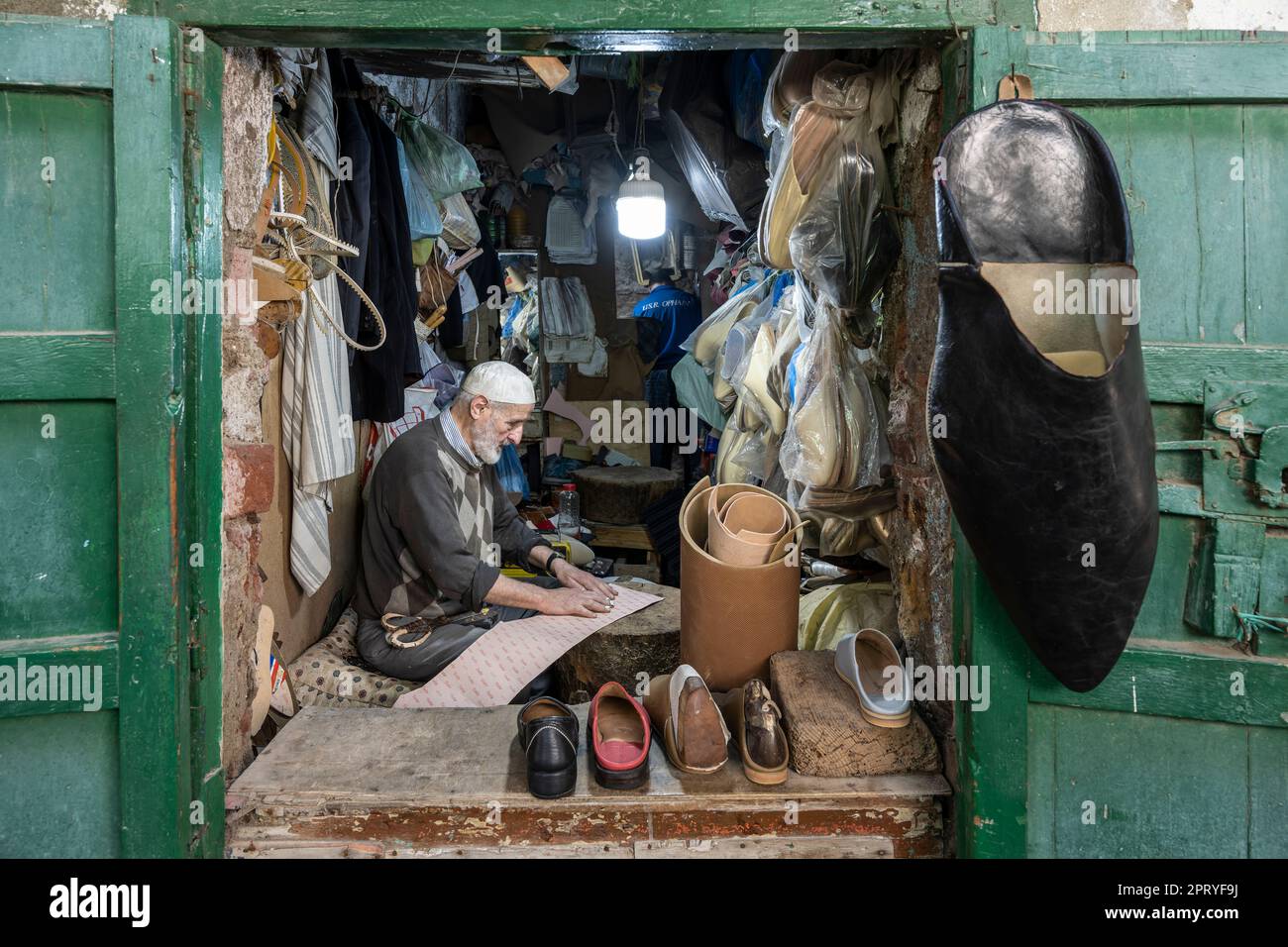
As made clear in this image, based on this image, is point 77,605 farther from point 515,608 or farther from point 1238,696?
point 1238,696

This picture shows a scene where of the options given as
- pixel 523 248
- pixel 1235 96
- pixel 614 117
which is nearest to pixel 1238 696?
pixel 1235 96

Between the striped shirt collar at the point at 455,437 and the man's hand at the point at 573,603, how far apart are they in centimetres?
66

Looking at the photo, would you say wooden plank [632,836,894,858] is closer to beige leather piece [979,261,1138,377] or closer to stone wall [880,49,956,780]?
stone wall [880,49,956,780]

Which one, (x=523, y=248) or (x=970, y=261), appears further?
(x=523, y=248)

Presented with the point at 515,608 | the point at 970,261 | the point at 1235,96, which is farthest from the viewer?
the point at 515,608

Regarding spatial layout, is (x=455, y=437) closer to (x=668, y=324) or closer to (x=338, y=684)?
(x=338, y=684)

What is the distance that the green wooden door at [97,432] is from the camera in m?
1.81

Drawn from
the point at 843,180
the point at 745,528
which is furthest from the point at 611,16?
the point at 745,528

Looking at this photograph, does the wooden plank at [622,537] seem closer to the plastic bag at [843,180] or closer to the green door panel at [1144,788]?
the plastic bag at [843,180]

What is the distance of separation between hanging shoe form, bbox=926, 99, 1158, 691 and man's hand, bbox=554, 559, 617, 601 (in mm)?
1884

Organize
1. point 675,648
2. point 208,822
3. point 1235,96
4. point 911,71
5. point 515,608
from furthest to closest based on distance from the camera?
point 515,608 → point 675,648 → point 911,71 → point 208,822 → point 1235,96

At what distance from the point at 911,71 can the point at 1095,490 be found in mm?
1351

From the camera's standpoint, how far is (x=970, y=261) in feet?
5.45

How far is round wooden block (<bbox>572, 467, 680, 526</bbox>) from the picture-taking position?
20.8ft
